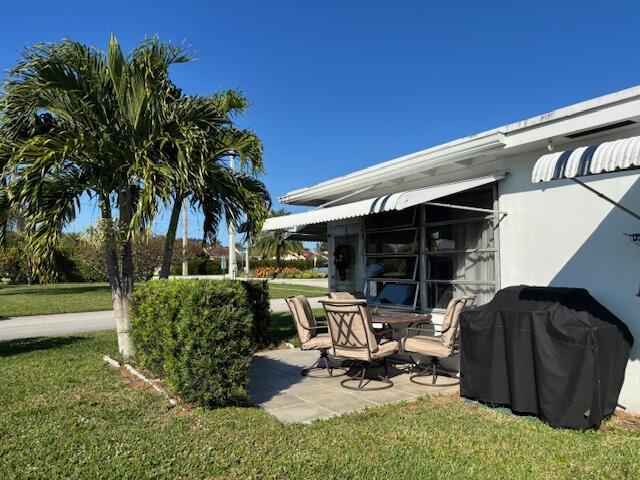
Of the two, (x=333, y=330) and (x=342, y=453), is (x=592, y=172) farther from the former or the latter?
(x=333, y=330)

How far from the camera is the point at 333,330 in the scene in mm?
6941

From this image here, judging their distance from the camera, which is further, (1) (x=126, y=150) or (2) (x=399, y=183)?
(2) (x=399, y=183)

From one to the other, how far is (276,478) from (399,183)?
6.01 metres

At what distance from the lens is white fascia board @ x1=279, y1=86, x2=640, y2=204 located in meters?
5.16

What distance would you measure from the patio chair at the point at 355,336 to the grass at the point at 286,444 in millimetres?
947

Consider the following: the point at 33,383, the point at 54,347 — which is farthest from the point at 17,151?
the point at 54,347

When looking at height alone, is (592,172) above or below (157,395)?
above

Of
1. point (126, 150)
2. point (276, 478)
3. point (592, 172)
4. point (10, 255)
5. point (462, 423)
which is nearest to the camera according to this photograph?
point (276, 478)

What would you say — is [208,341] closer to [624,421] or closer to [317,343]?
[317,343]

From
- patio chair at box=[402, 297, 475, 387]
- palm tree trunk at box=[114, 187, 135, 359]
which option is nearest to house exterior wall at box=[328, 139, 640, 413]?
patio chair at box=[402, 297, 475, 387]

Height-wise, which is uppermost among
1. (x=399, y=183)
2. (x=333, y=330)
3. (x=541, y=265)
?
(x=399, y=183)

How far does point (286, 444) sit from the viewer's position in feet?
14.9

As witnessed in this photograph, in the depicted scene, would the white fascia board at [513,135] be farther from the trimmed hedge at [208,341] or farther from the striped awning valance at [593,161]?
the trimmed hedge at [208,341]

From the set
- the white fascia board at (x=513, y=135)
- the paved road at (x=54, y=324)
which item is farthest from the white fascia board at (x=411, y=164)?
the paved road at (x=54, y=324)
